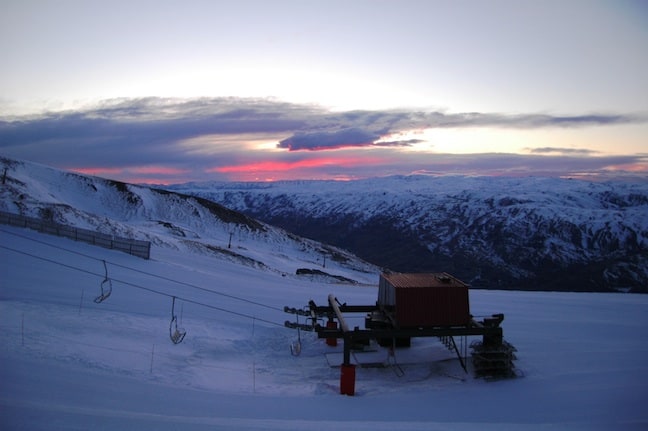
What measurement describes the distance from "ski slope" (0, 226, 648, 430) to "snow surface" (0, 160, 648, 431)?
0.23 ft

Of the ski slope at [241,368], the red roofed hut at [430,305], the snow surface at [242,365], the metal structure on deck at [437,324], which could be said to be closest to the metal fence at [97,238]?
the snow surface at [242,365]

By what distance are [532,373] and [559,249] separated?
7729 inches

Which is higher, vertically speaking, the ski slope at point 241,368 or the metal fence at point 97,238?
the metal fence at point 97,238

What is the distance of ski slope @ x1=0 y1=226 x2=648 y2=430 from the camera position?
13.1 metres

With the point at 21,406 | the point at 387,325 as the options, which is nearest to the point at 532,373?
the point at 387,325

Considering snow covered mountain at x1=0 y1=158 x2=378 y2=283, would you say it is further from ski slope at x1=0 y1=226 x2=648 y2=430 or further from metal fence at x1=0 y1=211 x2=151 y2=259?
ski slope at x1=0 y1=226 x2=648 y2=430

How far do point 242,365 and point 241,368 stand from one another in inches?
16.0

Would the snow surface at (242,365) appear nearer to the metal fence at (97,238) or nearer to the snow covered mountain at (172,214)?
the metal fence at (97,238)

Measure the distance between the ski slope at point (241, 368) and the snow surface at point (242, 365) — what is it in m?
0.07

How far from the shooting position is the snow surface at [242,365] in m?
13.2

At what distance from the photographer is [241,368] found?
19484 millimetres

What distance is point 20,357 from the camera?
14.7m

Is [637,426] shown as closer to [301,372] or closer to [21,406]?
[301,372]

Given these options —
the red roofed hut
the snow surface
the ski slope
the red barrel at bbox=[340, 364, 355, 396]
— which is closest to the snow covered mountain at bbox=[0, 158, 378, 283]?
the snow surface
